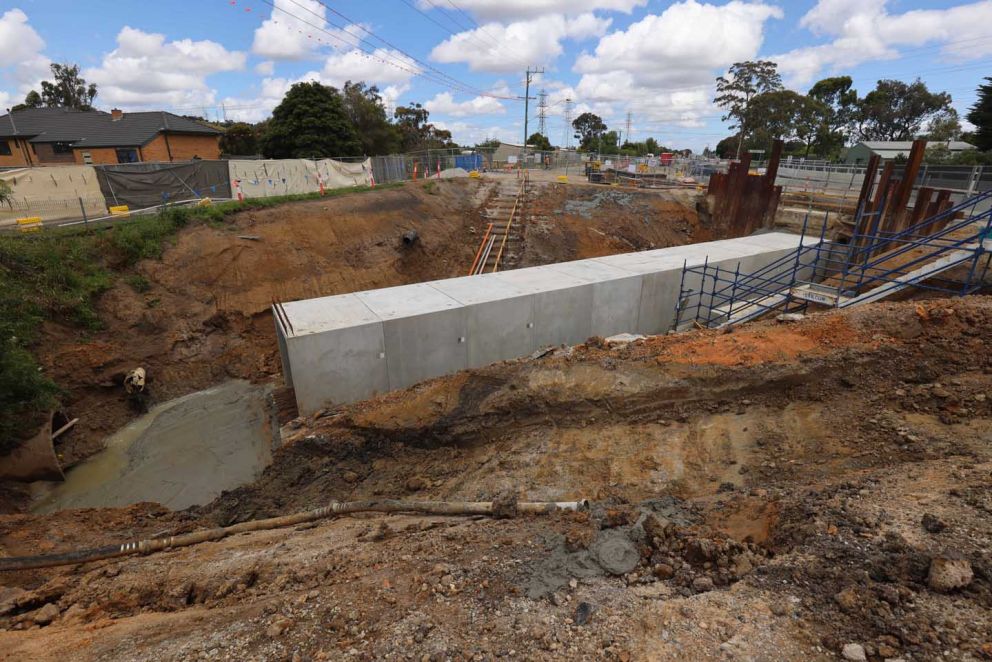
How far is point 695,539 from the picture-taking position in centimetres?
452

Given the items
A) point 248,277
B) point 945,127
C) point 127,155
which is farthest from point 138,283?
point 945,127

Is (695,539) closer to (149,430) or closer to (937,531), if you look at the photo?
(937,531)

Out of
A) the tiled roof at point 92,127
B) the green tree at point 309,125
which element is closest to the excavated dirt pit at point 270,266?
the green tree at point 309,125

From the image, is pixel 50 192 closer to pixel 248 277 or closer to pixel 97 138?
pixel 248 277

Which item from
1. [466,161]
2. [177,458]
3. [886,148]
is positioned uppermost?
[886,148]

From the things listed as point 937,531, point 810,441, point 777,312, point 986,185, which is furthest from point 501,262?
point 986,185

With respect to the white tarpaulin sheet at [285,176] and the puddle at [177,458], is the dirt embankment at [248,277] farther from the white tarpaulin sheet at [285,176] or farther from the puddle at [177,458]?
the white tarpaulin sheet at [285,176]

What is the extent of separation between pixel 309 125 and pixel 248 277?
842 inches

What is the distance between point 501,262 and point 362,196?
6478mm

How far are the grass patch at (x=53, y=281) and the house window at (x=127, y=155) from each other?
19411 mm

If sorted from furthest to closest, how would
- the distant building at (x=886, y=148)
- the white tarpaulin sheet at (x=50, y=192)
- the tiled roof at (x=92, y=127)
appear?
the distant building at (x=886, y=148) < the tiled roof at (x=92, y=127) < the white tarpaulin sheet at (x=50, y=192)

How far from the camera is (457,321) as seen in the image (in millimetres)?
10562

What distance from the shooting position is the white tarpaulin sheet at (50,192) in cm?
1561

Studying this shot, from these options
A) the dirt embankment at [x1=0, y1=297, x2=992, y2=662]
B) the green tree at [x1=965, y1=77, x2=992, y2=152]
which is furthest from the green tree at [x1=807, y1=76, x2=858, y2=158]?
the dirt embankment at [x1=0, y1=297, x2=992, y2=662]
